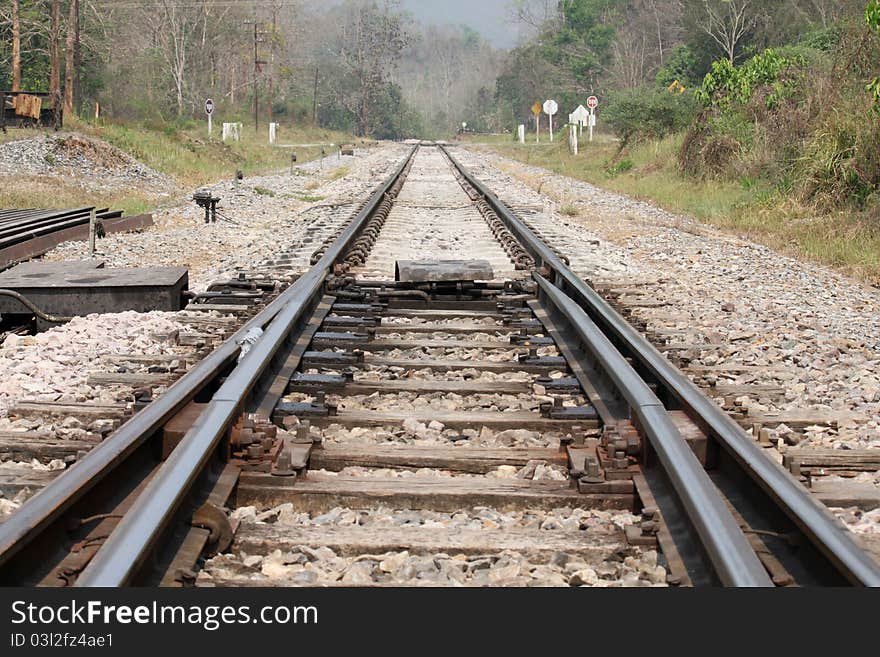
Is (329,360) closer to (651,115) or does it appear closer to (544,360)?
(544,360)

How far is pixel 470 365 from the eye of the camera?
5137 millimetres

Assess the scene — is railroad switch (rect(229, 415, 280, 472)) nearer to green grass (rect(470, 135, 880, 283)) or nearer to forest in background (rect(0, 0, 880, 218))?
green grass (rect(470, 135, 880, 283))

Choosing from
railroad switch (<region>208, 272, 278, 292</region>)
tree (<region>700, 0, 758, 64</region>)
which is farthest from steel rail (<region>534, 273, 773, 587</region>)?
tree (<region>700, 0, 758, 64</region>)

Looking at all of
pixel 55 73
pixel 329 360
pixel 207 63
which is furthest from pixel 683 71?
pixel 329 360

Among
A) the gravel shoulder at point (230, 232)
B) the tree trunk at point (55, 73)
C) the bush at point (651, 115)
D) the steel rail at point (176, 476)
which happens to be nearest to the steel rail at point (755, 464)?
the steel rail at point (176, 476)

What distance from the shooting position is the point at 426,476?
3.70 m

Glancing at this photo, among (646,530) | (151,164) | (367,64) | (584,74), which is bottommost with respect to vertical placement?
(646,530)

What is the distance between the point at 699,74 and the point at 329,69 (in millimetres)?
62985

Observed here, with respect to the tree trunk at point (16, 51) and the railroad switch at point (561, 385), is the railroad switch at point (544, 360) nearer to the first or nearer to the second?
the railroad switch at point (561, 385)

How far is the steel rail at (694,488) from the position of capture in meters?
2.60

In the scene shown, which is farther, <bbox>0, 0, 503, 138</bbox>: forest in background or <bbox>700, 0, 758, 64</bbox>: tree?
<bbox>700, 0, 758, 64</bbox>: tree

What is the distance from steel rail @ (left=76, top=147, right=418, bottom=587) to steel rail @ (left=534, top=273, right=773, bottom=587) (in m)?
1.41

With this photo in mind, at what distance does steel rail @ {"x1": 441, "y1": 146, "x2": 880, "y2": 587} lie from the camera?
2.62m

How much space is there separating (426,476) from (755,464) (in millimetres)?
1090
